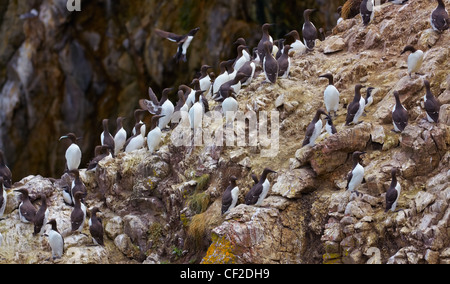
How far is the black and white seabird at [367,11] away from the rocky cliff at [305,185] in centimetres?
14

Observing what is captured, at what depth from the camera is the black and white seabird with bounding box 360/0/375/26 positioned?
1450 cm

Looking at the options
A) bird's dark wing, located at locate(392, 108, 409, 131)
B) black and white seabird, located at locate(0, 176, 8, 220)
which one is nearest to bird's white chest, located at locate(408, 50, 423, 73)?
bird's dark wing, located at locate(392, 108, 409, 131)

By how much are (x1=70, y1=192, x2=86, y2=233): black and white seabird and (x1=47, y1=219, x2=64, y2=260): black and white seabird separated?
0.44m

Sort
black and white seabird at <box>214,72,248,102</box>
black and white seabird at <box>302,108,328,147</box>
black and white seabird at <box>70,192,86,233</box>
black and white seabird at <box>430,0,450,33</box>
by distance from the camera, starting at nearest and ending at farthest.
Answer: black and white seabird at <box>302,108,328,147</box>, black and white seabird at <box>70,192,86,233</box>, black and white seabird at <box>430,0,450,33</box>, black and white seabird at <box>214,72,248,102</box>

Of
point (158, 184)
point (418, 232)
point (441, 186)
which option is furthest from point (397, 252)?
point (158, 184)

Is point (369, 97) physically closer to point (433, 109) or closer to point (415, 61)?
point (415, 61)

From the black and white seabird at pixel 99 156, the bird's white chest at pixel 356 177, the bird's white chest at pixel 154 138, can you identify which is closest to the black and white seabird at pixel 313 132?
the bird's white chest at pixel 356 177

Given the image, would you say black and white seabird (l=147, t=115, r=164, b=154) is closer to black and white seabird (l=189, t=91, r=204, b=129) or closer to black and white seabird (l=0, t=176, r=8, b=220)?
black and white seabird (l=189, t=91, r=204, b=129)

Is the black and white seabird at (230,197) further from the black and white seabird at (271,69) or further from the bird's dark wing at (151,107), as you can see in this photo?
the bird's dark wing at (151,107)

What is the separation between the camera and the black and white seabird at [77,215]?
40.5ft

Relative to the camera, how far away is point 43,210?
12.3 meters

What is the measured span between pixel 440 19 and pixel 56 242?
7882 millimetres
